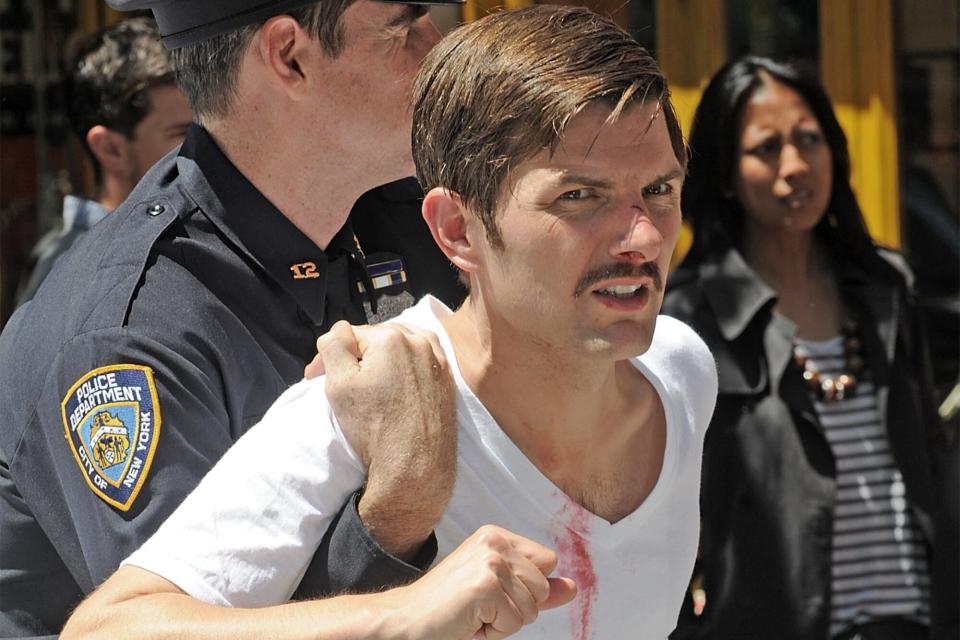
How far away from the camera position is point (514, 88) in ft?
6.20

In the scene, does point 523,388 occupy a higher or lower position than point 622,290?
lower

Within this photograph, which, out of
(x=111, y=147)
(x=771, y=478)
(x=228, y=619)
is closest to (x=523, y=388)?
(x=228, y=619)

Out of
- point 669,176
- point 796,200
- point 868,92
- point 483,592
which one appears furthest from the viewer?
point 868,92

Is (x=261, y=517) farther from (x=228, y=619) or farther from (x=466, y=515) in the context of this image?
(x=466, y=515)

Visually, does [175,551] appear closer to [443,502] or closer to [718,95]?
[443,502]

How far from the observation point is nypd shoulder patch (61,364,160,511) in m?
2.02

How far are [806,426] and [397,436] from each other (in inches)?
92.8

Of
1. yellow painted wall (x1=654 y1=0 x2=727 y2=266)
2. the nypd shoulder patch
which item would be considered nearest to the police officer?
the nypd shoulder patch

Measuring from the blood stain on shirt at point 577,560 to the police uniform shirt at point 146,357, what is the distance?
0.92 feet

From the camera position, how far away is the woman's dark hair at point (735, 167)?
14.2ft

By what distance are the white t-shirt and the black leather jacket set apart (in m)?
1.82

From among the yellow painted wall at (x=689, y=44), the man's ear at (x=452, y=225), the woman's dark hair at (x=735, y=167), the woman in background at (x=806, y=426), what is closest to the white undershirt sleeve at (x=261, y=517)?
the man's ear at (x=452, y=225)

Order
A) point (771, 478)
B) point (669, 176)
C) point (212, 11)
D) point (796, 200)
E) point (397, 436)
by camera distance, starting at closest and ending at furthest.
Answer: point (397, 436) → point (669, 176) → point (212, 11) → point (771, 478) → point (796, 200)

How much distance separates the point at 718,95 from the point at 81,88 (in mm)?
1826
